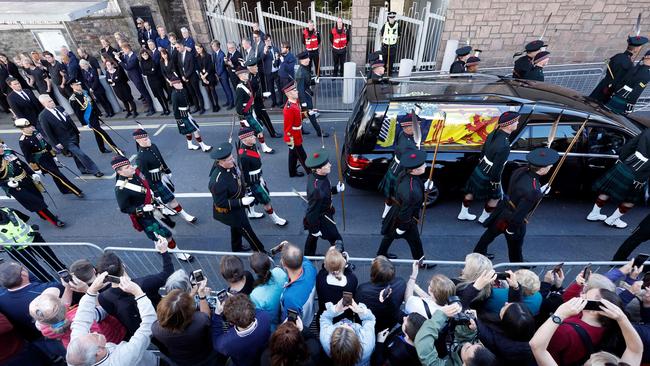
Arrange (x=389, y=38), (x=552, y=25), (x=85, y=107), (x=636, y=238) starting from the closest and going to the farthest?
(x=636, y=238), (x=85, y=107), (x=389, y=38), (x=552, y=25)

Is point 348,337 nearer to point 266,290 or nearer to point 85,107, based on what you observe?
point 266,290

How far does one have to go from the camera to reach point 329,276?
3100 mm

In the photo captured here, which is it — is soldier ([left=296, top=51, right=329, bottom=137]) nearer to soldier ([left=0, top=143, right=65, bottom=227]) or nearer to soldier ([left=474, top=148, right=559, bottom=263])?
soldier ([left=474, top=148, right=559, bottom=263])

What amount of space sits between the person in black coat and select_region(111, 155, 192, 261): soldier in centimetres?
521

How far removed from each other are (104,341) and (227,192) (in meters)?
2.29

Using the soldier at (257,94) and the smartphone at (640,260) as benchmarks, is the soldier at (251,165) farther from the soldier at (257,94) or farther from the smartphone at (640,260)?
the smartphone at (640,260)

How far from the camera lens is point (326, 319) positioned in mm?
2773

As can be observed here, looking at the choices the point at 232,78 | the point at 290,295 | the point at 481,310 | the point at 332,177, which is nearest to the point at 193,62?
the point at 232,78

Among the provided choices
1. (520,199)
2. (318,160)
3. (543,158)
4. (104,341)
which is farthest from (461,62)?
(104,341)

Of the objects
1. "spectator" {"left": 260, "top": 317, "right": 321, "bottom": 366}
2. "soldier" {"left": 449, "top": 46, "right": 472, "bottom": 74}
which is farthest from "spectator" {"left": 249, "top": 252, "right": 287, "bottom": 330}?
"soldier" {"left": 449, "top": 46, "right": 472, "bottom": 74}

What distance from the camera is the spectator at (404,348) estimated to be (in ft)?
8.39

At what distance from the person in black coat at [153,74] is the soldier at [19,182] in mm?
4200

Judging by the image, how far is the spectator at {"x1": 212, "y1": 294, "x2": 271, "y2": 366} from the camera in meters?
2.54

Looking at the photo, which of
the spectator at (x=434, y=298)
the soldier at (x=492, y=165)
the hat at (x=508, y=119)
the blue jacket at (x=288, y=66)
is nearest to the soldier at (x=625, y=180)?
the soldier at (x=492, y=165)
